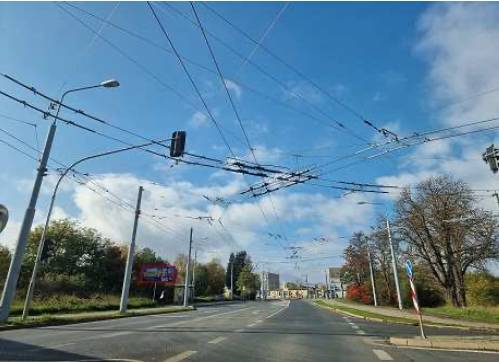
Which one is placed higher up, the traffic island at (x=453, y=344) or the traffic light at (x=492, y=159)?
the traffic light at (x=492, y=159)

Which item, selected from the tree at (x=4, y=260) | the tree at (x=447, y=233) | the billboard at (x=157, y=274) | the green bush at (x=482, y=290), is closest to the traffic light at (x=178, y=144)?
the tree at (x=447, y=233)

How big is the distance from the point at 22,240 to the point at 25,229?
0.47 metres

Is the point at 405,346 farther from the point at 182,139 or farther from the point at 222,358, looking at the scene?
the point at 182,139

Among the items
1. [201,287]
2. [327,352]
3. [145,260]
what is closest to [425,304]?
[145,260]

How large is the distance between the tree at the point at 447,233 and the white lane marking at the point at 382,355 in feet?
84.2

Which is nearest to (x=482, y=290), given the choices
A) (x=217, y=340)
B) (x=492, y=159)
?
(x=492, y=159)

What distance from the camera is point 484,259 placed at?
33.8m

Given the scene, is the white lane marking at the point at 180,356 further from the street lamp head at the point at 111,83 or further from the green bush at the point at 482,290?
the green bush at the point at 482,290

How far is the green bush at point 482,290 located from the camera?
36.5 meters

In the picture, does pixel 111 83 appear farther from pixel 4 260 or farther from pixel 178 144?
pixel 4 260

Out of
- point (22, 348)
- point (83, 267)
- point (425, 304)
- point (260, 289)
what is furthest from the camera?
point (260, 289)

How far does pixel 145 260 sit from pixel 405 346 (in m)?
52.0

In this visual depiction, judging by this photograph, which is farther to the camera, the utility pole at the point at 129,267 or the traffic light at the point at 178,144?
the utility pole at the point at 129,267

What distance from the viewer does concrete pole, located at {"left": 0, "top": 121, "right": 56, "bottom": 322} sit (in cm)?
1529
